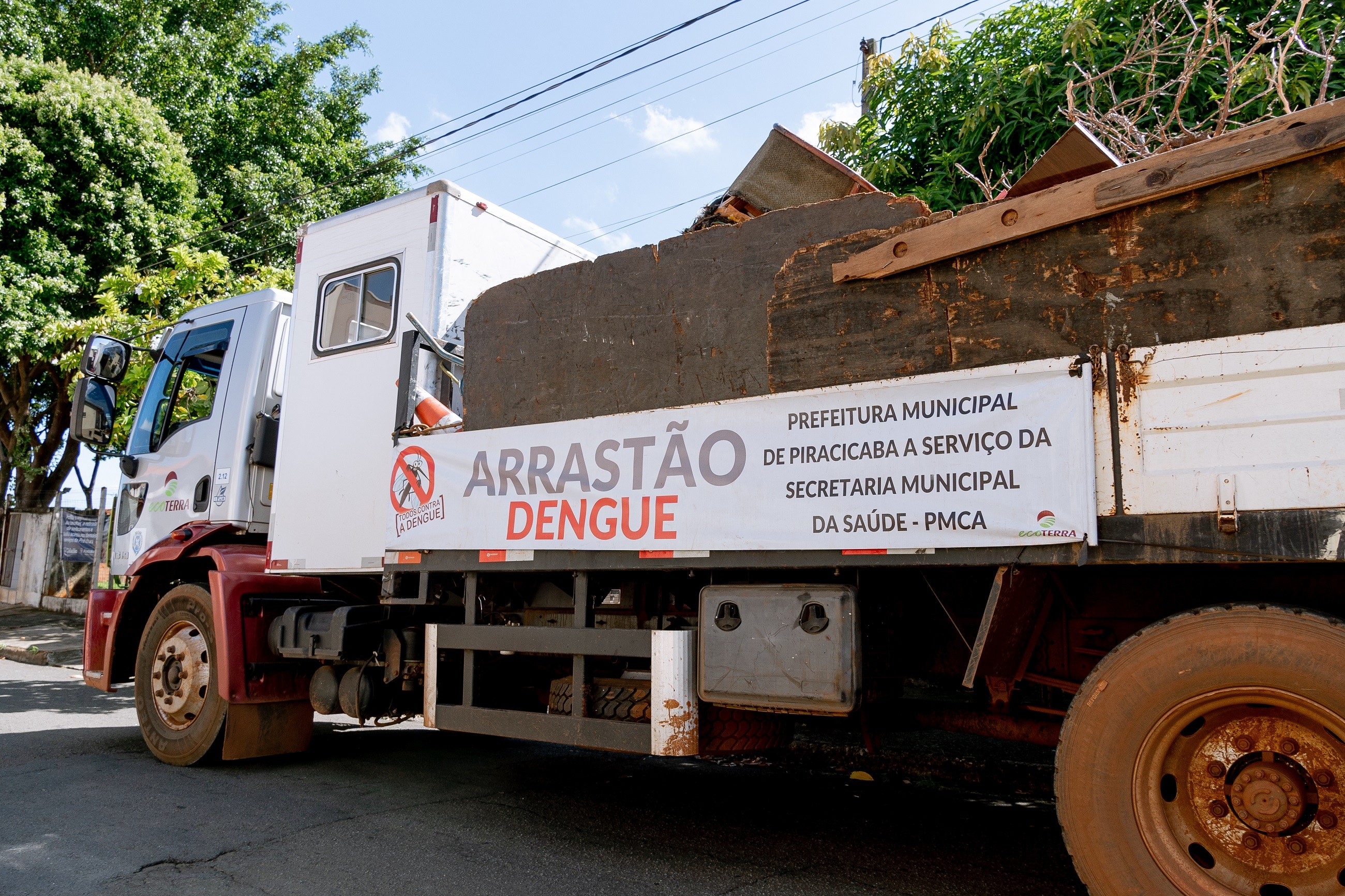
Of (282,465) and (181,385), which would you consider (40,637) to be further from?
(282,465)

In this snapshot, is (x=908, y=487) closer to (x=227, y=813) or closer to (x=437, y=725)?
(x=437, y=725)

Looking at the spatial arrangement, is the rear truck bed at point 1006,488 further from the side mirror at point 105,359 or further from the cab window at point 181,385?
the side mirror at point 105,359

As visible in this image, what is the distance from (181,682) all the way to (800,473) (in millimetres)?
4565

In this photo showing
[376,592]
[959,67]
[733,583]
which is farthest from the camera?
[959,67]

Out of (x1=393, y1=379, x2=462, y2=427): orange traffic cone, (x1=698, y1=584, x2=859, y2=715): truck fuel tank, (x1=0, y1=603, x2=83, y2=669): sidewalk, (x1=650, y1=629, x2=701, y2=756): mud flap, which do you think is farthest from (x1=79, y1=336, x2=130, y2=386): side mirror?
(x1=698, y1=584, x2=859, y2=715): truck fuel tank

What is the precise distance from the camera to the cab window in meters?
6.66

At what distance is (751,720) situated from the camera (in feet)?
13.3

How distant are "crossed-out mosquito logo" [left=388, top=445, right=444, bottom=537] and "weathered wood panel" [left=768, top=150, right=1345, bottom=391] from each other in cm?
197

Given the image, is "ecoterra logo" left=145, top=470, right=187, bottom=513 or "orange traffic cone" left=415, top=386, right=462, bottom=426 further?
"ecoterra logo" left=145, top=470, right=187, bottom=513

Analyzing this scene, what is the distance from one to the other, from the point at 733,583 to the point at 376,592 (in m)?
2.97

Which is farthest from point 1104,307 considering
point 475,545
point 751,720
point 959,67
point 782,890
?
point 959,67

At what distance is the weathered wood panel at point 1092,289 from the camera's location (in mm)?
2705

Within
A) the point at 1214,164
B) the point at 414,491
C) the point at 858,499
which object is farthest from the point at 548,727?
the point at 1214,164

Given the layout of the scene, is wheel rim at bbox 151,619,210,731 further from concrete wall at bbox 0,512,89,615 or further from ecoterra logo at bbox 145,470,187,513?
concrete wall at bbox 0,512,89,615
